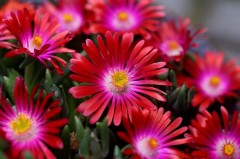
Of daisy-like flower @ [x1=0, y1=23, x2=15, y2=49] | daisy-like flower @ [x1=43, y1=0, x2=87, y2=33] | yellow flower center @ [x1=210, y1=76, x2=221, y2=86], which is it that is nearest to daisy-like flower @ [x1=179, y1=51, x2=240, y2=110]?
yellow flower center @ [x1=210, y1=76, x2=221, y2=86]

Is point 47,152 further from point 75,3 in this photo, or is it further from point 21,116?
point 75,3

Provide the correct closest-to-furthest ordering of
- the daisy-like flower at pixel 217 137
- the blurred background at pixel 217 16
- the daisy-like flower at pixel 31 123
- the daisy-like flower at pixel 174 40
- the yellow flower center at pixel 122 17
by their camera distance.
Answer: the daisy-like flower at pixel 31 123 < the daisy-like flower at pixel 217 137 < the daisy-like flower at pixel 174 40 < the yellow flower center at pixel 122 17 < the blurred background at pixel 217 16

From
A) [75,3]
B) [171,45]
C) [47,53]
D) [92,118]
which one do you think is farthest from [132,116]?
[75,3]

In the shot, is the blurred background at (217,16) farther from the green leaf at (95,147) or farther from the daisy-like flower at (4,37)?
the green leaf at (95,147)

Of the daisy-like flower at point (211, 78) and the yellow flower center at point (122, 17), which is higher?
the yellow flower center at point (122, 17)

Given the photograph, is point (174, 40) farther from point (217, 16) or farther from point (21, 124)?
point (217, 16)

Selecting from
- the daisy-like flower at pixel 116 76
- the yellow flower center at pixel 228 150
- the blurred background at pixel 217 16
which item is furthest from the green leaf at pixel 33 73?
the blurred background at pixel 217 16

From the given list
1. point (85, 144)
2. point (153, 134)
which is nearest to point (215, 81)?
point (153, 134)
